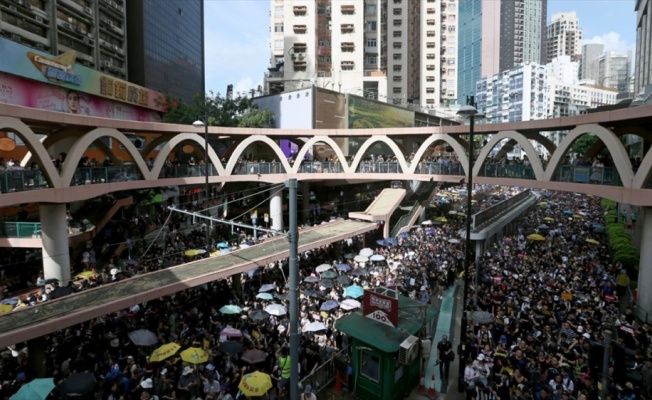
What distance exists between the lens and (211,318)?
15.7 meters

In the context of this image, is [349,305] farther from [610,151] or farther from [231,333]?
[610,151]

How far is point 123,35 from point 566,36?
203 metres

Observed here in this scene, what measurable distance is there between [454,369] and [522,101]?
445 feet

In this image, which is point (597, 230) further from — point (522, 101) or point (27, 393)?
point (522, 101)

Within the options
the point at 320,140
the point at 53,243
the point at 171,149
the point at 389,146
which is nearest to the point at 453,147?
the point at 389,146

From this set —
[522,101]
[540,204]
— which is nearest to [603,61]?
[522,101]

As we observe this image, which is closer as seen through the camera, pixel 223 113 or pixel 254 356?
pixel 254 356

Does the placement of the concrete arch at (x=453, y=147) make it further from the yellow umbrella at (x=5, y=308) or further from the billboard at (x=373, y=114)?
the yellow umbrella at (x=5, y=308)

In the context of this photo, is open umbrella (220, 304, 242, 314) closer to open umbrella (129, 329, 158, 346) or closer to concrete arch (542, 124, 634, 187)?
open umbrella (129, 329, 158, 346)

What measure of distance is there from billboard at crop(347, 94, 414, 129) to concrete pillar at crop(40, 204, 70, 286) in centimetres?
2537

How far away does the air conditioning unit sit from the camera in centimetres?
1098

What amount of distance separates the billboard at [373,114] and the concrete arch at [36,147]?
25.3 meters

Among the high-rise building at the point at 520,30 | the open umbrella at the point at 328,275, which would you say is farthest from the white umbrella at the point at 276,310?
the high-rise building at the point at 520,30

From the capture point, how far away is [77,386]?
391 inches
